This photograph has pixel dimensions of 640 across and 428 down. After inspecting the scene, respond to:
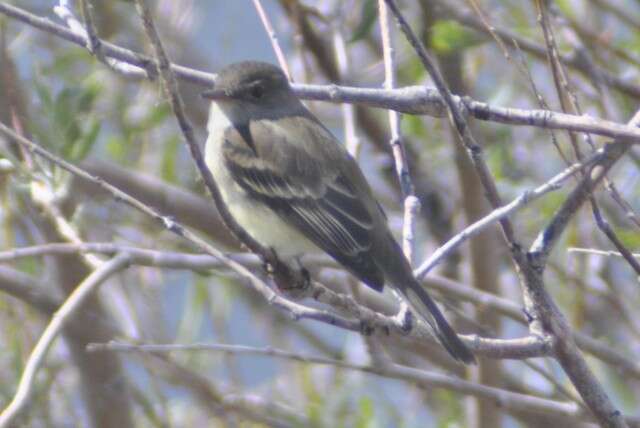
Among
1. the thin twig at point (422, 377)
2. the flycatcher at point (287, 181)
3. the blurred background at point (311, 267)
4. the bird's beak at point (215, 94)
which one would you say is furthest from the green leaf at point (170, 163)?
the thin twig at point (422, 377)

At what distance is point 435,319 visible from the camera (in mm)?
3291

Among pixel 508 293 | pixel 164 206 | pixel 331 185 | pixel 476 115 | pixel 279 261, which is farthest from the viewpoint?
pixel 508 293

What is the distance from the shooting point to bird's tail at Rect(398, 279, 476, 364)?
3068 mm

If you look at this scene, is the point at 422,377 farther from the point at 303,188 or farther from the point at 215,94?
the point at 215,94

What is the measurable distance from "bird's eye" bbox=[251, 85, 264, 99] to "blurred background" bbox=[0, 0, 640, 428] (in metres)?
0.40

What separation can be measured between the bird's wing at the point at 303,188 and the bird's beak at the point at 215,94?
153mm

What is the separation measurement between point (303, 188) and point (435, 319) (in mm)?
943

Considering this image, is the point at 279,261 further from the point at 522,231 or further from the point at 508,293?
the point at 508,293

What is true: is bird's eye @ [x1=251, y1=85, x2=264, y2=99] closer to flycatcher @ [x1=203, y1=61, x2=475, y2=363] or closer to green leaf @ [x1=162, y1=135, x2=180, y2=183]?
flycatcher @ [x1=203, y1=61, x2=475, y2=363]

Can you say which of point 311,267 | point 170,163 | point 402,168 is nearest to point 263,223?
point 402,168

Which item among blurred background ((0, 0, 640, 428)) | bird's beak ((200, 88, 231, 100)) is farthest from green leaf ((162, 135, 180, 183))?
bird's beak ((200, 88, 231, 100))

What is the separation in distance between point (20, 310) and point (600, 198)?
9.01 feet

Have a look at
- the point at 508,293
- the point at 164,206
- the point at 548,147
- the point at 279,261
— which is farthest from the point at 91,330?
the point at 548,147

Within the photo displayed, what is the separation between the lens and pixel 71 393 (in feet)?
20.9
